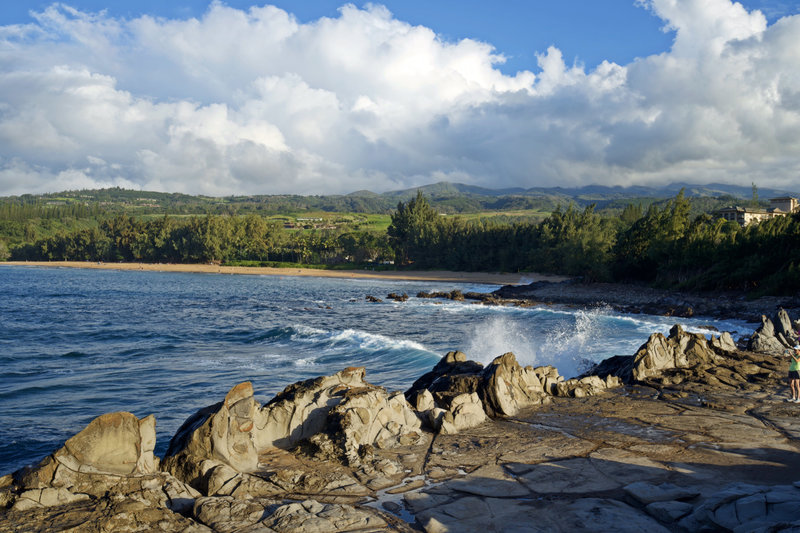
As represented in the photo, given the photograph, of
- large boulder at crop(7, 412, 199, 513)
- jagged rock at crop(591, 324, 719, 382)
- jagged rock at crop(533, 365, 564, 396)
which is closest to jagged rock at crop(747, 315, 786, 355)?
jagged rock at crop(591, 324, 719, 382)

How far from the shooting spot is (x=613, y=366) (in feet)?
54.3

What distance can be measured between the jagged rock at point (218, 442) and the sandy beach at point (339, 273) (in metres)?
68.0

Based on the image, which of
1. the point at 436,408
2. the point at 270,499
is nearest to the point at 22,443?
the point at 270,499

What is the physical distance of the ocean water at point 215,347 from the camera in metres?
15.3

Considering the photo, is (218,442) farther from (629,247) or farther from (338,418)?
(629,247)

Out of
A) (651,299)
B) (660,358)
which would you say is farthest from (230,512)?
(651,299)

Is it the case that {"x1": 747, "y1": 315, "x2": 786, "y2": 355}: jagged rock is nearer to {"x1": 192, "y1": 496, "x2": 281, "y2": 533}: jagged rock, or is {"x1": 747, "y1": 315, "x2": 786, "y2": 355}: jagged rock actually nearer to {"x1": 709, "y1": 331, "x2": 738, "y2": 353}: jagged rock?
{"x1": 709, "y1": 331, "x2": 738, "y2": 353}: jagged rock

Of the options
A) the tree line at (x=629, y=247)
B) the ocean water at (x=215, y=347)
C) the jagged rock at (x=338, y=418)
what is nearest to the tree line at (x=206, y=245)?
the tree line at (x=629, y=247)

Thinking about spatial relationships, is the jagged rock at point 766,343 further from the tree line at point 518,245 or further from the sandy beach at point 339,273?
the sandy beach at point 339,273

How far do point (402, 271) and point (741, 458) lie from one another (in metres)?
92.5

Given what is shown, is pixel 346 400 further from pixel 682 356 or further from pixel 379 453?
pixel 682 356

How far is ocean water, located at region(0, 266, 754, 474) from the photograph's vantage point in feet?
50.2

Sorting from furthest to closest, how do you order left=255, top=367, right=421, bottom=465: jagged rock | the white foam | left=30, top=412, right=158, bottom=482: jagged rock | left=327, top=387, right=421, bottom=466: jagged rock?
the white foam, left=255, top=367, right=421, bottom=465: jagged rock, left=327, top=387, right=421, bottom=466: jagged rock, left=30, top=412, right=158, bottom=482: jagged rock

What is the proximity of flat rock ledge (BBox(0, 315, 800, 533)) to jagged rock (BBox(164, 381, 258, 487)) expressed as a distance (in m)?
0.02
